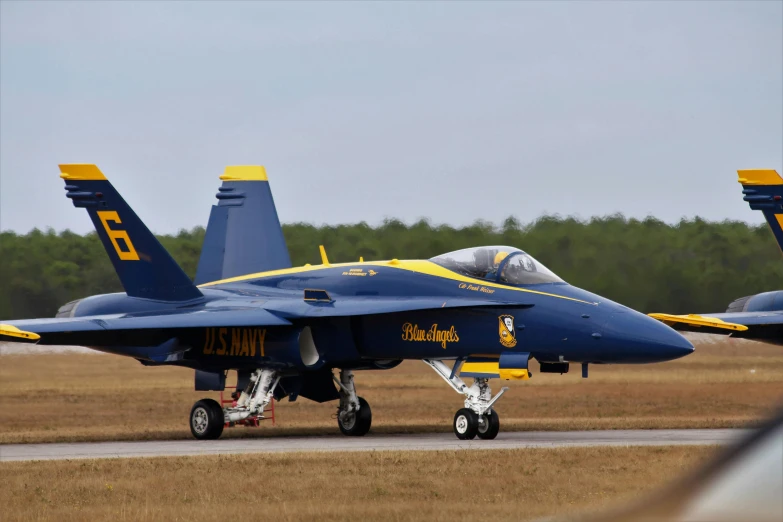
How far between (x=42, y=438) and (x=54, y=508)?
7942 mm

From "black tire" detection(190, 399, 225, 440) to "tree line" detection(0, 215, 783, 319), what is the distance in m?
12.3

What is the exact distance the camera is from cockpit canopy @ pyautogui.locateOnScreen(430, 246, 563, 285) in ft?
53.2

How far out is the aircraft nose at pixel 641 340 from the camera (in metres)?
15.1

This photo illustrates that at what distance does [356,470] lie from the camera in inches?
476

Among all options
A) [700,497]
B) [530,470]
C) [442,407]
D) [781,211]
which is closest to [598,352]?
[530,470]

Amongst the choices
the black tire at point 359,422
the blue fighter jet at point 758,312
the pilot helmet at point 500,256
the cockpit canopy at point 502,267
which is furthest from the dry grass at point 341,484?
the blue fighter jet at point 758,312

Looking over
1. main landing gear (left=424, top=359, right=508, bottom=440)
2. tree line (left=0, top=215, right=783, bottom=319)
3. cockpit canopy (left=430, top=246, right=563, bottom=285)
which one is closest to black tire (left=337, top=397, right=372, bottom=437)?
main landing gear (left=424, top=359, right=508, bottom=440)

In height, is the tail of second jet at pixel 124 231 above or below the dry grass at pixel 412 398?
above

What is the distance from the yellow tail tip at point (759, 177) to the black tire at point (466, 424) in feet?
20.5

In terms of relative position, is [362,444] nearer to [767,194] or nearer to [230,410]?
[230,410]

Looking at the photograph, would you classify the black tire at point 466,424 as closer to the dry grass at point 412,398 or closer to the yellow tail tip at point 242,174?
the dry grass at point 412,398

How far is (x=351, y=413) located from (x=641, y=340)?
4.98m

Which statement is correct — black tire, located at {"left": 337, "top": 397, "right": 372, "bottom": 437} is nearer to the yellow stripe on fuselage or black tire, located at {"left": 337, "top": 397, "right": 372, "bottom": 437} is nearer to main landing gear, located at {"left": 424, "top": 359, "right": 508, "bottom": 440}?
the yellow stripe on fuselage

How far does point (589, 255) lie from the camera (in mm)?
30297
